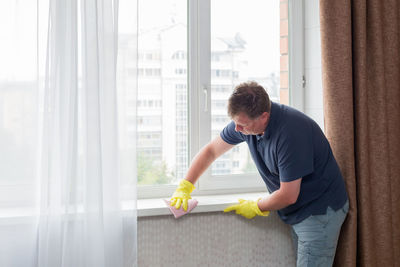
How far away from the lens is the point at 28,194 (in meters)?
1.59

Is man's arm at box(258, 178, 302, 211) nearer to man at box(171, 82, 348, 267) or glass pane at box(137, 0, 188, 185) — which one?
man at box(171, 82, 348, 267)

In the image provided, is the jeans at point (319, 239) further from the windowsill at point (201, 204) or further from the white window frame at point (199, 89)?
the white window frame at point (199, 89)

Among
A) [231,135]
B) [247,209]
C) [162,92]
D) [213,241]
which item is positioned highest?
[162,92]

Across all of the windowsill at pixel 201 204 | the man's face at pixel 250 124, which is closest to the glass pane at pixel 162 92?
the windowsill at pixel 201 204

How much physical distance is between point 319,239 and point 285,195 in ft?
0.91

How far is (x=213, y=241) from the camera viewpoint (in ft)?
6.26

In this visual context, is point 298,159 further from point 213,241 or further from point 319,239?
point 213,241

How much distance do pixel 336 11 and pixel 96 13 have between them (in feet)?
3.55

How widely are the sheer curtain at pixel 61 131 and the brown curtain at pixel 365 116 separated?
975 millimetres

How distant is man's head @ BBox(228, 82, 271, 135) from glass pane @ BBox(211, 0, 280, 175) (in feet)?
1.51

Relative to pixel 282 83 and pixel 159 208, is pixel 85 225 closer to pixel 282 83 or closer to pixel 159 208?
pixel 159 208

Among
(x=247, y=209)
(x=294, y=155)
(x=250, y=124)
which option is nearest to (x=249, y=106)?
(x=250, y=124)

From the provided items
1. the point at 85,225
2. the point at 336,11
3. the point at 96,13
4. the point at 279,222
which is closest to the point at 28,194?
the point at 85,225

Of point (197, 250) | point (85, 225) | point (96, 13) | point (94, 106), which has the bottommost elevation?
point (197, 250)
